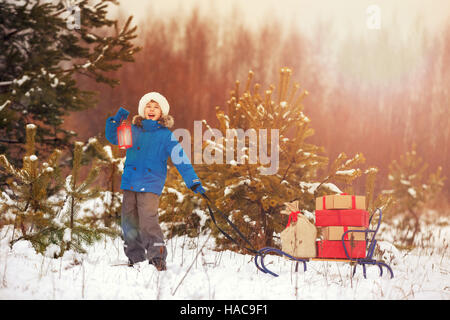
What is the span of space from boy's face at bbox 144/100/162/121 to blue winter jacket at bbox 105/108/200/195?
6cm

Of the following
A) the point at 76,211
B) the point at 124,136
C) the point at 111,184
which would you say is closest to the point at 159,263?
the point at 76,211

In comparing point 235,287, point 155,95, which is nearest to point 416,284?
point 235,287

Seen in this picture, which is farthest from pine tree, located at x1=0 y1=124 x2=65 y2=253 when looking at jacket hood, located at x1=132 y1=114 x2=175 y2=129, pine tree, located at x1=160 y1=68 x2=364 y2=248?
pine tree, located at x1=160 y1=68 x2=364 y2=248

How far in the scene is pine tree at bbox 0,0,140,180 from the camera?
7.72 meters

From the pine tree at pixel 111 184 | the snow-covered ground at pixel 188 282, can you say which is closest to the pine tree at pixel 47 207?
the snow-covered ground at pixel 188 282

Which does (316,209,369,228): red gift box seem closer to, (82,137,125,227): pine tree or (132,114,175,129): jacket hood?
(132,114,175,129): jacket hood

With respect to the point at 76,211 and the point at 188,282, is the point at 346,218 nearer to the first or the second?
the point at 188,282

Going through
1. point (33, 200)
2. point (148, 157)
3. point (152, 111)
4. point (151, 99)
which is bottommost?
point (33, 200)

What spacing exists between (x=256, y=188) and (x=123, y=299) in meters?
2.95

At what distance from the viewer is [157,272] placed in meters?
3.60

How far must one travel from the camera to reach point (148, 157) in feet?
13.0

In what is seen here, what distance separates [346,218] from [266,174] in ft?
6.69

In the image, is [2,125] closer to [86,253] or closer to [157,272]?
[86,253]

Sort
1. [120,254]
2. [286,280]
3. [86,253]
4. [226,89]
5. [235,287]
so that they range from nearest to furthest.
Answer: [235,287], [286,280], [86,253], [120,254], [226,89]
